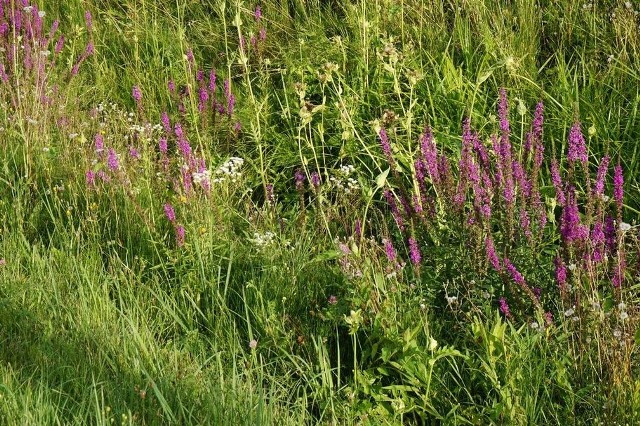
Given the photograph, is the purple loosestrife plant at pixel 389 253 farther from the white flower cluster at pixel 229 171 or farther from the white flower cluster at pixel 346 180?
the white flower cluster at pixel 229 171

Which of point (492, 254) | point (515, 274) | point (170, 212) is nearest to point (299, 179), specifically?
point (170, 212)

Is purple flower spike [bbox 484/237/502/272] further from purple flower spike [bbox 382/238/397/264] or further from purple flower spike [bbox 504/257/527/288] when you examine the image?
purple flower spike [bbox 382/238/397/264]

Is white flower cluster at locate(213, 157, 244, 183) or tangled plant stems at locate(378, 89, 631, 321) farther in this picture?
white flower cluster at locate(213, 157, 244, 183)

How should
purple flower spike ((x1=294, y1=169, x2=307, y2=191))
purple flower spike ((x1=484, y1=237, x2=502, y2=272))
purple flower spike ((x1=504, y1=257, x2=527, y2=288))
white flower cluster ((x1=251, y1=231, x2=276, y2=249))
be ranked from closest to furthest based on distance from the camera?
purple flower spike ((x1=504, y1=257, x2=527, y2=288)), purple flower spike ((x1=484, y1=237, x2=502, y2=272)), white flower cluster ((x1=251, y1=231, x2=276, y2=249)), purple flower spike ((x1=294, y1=169, x2=307, y2=191))

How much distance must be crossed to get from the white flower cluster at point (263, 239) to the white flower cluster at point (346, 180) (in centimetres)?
39

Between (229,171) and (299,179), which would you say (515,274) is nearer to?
(299,179)

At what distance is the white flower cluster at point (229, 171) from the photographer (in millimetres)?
4016

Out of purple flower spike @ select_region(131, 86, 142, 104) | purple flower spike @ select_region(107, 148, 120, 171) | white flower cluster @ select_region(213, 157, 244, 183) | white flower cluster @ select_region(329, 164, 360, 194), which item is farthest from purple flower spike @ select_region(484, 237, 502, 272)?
purple flower spike @ select_region(131, 86, 142, 104)

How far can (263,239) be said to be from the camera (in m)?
3.54

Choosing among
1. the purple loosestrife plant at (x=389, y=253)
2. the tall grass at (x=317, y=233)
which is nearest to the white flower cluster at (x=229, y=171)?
the tall grass at (x=317, y=233)

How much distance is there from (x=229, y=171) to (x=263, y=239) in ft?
2.40

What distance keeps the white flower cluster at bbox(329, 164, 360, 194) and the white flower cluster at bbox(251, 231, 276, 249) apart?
386 millimetres

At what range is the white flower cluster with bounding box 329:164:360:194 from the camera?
3.87 meters

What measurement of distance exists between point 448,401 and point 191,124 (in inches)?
89.7
